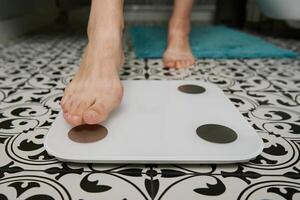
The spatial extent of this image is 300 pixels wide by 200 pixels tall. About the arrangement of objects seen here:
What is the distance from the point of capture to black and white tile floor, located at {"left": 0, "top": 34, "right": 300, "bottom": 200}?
42 cm

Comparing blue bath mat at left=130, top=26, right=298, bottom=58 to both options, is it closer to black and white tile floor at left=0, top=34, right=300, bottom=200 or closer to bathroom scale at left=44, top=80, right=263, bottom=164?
black and white tile floor at left=0, top=34, right=300, bottom=200

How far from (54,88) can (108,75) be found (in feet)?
0.90

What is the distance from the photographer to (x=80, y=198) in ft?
1.32

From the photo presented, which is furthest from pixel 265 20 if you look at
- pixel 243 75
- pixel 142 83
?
pixel 142 83

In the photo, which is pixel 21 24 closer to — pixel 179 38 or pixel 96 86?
pixel 179 38

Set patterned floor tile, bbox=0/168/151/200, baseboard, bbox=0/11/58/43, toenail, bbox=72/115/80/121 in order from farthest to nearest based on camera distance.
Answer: baseboard, bbox=0/11/58/43 → toenail, bbox=72/115/80/121 → patterned floor tile, bbox=0/168/151/200

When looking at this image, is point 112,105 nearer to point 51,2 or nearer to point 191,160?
point 191,160

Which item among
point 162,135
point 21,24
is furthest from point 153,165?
point 21,24

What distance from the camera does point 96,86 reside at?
563 mm

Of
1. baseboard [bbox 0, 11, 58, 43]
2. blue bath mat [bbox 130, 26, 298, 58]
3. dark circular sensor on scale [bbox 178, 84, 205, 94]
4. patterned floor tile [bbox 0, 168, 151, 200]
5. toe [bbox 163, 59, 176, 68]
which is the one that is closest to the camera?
patterned floor tile [bbox 0, 168, 151, 200]

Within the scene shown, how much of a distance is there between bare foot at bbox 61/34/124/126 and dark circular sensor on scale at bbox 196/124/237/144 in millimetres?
166

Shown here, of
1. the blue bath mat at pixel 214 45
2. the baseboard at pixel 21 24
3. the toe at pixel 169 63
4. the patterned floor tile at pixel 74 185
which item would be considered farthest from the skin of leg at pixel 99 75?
the baseboard at pixel 21 24

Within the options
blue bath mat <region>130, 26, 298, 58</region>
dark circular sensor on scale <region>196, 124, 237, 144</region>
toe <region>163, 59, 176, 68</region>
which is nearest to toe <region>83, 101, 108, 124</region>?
dark circular sensor on scale <region>196, 124, 237, 144</region>

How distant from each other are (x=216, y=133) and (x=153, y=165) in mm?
132
